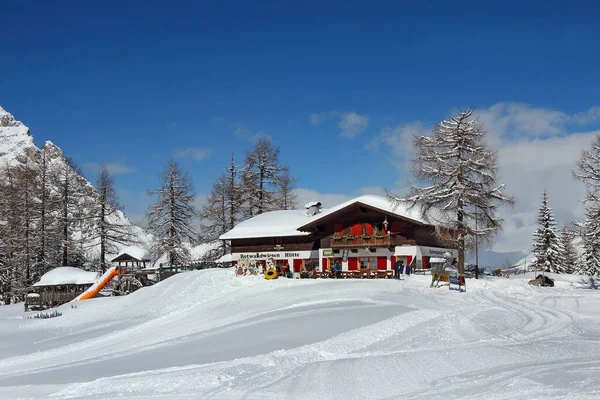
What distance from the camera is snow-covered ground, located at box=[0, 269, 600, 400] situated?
423 inches

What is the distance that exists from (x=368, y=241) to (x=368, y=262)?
5.91ft

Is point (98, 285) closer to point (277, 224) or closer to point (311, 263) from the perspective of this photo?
point (277, 224)

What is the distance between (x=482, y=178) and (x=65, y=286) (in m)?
32.0

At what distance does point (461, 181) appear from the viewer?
3616 centimetres

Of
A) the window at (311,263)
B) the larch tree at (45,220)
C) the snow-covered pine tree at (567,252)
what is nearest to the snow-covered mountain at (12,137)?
the larch tree at (45,220)

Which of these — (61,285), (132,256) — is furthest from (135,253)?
(61,285)

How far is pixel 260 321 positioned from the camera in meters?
21.5

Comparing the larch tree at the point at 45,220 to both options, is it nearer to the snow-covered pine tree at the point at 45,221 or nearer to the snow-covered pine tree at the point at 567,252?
the snow-covered pine tree at the point at 45,221

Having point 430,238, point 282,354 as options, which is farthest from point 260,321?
point 430,238

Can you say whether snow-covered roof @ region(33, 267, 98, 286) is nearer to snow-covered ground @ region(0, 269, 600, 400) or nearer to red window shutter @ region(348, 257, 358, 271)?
snow-covered ground @ region(0, 269, 600, 400)

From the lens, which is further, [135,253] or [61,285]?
[135,253]

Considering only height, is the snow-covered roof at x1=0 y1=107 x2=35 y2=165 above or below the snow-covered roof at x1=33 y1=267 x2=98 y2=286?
above

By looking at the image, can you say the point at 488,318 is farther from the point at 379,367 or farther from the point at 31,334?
the point at 31,334

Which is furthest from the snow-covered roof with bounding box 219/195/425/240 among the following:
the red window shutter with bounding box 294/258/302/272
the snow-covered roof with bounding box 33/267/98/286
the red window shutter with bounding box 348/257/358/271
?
the snow-covered roof with bounding box 33/267/98/286
